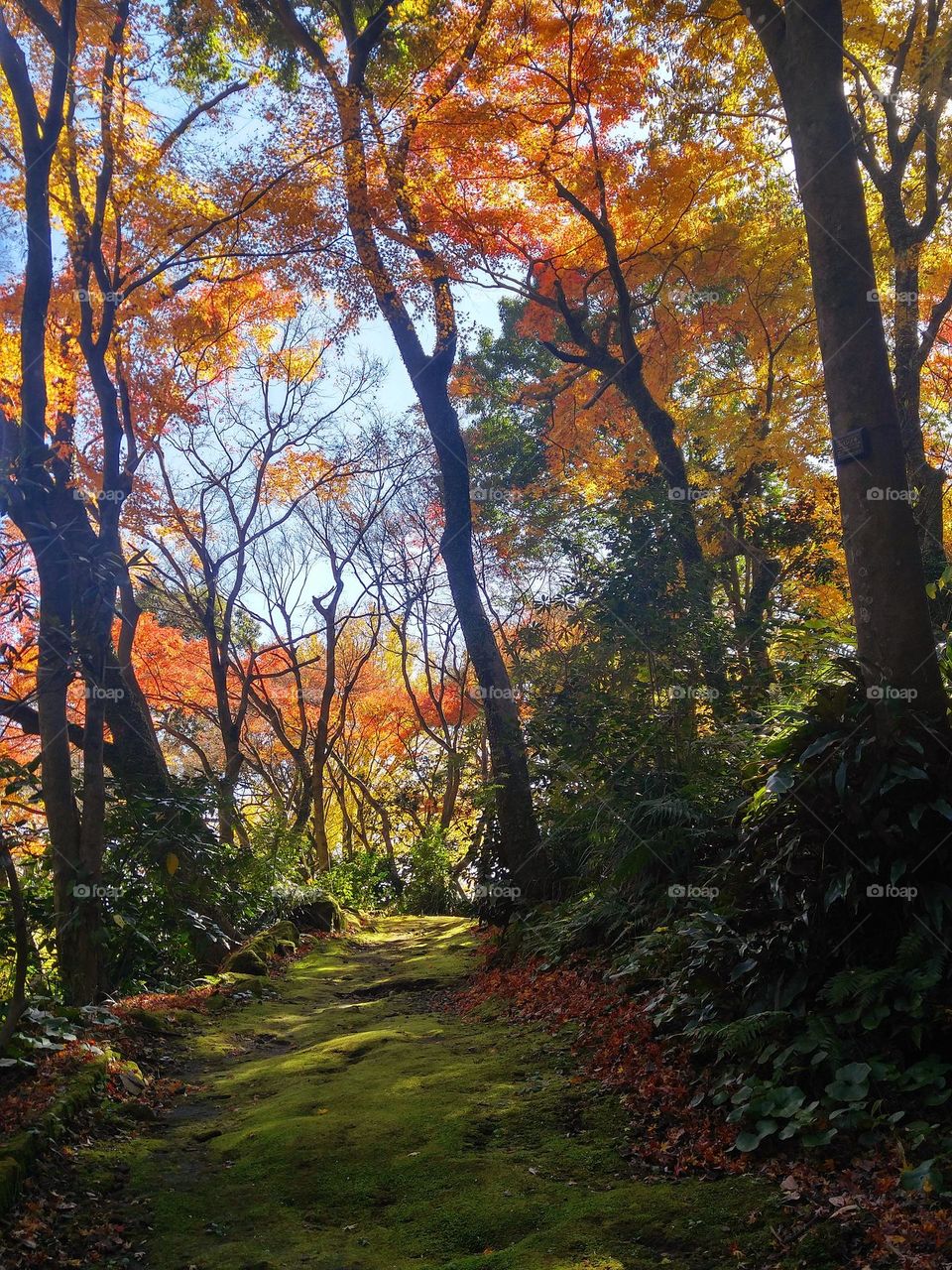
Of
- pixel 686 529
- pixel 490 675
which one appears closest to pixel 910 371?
pixel 686 529

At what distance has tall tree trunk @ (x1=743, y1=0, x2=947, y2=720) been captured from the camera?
3955 mm

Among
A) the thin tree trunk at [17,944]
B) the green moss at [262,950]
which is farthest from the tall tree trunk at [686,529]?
the green moss at [262,950]

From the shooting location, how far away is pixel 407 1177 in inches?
137

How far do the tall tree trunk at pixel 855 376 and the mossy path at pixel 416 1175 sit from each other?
235 centimetres

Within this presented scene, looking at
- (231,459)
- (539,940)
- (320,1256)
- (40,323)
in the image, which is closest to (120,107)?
(40,323)

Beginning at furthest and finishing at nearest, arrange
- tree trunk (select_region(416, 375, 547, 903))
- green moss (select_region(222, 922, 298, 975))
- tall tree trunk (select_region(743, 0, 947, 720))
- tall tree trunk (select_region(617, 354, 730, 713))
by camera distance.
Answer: green moss (select_region(222, 922, 298, 975)), tree trunk (select_region(416, 375, 547, 903)), tall tree trunk (select_region(617, 354, 730, 713)), tall tree trunk (select_region(743, 0, 947, 720))

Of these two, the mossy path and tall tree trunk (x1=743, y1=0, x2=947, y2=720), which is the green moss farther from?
tall tree trunk (x1=743, y1=0, x2=947, y2=720)

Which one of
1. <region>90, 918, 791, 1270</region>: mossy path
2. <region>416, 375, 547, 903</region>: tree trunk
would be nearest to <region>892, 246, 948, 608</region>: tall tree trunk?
<region>416, 375, 547, 903</region>: tree trunk

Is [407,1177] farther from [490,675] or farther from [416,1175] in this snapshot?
[490,675]

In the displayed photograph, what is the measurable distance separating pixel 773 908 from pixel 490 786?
16.1 feet

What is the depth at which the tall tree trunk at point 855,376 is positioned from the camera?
396 centimetres

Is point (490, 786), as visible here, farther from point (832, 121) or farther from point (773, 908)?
point (832, 121)

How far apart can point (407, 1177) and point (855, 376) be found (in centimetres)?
409

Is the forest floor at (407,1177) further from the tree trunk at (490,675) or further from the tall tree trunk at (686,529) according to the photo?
the tall tree trunk at (686,529)
